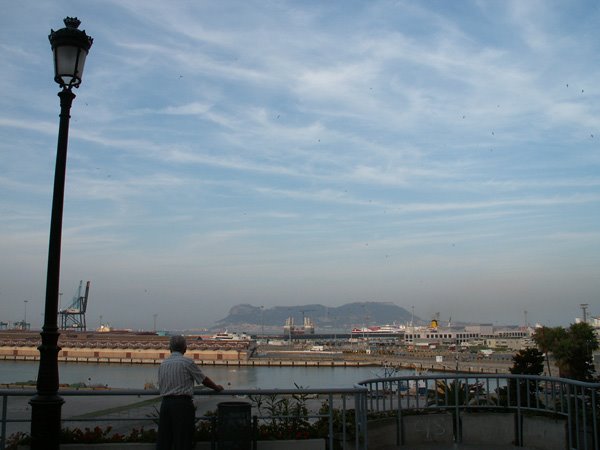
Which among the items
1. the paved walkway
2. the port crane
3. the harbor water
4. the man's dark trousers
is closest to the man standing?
the man's dark trousers

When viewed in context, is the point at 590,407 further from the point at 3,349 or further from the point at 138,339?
the point at 138,339

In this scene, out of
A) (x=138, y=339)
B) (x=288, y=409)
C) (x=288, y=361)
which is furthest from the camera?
(x=138, y=339)

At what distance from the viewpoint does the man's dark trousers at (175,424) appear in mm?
5418

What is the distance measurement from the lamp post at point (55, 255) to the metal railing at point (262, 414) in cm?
69

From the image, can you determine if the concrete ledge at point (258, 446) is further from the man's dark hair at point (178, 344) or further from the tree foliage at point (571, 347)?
the tree foliage at point (571, 347)

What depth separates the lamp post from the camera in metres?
5.20

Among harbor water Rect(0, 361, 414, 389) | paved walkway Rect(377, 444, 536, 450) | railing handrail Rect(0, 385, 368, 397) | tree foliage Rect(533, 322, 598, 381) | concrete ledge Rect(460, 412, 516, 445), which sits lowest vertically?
harbor water Rect(0, 361, 414, 389)

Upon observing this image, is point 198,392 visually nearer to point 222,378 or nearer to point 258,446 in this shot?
point 258,446

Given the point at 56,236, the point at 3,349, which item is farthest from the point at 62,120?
the point at 3,349

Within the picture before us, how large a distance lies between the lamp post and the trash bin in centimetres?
147

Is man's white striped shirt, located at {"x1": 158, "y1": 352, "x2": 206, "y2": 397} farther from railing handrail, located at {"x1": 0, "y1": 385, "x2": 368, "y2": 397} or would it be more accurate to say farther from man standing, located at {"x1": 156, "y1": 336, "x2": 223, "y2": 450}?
railing handrail, located at {"x1": 0, "y1": 385, "x2": 368, "y2": 397}

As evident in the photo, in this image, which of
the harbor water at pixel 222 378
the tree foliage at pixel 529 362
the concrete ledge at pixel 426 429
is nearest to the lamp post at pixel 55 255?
the concrete ledge at pixel 426 429

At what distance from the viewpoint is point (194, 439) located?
6.02 m

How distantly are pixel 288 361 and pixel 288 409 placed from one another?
10187 cm
